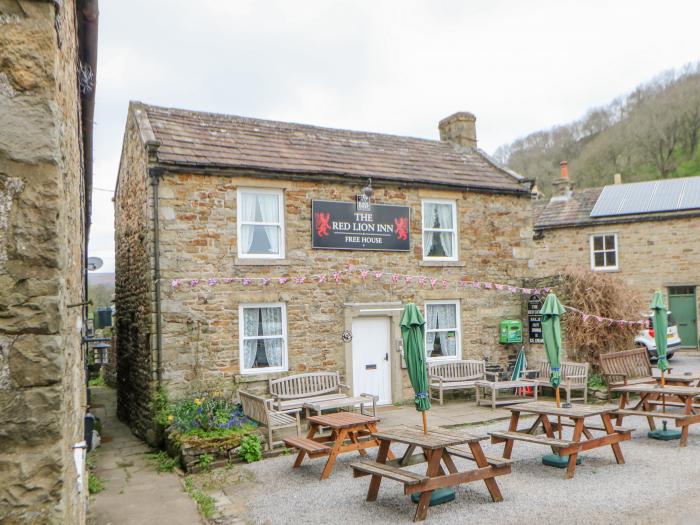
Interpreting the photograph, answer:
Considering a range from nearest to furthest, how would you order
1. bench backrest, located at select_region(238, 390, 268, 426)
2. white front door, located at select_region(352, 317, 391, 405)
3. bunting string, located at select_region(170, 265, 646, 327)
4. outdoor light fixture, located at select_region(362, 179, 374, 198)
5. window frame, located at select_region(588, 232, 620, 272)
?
bench backrest, located at select_region(238, 390, 268, 426)
bunting string, located at select_region(170, 265, 646, 327)
white front door, located at select_region(352, 317, 391, 405)
outdoor light fixture, located at select_region(362, 179, 374, 198)
window frame, located at select_region(588, 232, 620, 272)

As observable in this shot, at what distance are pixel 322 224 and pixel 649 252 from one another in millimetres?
14803

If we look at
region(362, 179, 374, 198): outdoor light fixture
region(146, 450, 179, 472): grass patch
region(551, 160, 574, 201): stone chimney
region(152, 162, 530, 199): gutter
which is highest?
region(551, 160, 574, 201): stone chimney

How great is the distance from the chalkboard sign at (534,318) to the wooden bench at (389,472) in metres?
8.45

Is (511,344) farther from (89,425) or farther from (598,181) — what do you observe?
(598,181)

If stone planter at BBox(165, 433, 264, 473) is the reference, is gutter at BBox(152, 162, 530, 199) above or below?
above

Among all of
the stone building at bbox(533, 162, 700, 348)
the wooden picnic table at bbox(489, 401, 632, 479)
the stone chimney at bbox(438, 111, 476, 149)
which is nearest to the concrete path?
the wooden picnic table at bbox(489, 401, 632, 479)

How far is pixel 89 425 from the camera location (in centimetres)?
790

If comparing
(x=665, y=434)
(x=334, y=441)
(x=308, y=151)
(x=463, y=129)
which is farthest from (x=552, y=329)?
(x=463, y=129)

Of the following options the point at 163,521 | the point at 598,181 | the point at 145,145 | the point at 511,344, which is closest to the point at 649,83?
the point at 598,181

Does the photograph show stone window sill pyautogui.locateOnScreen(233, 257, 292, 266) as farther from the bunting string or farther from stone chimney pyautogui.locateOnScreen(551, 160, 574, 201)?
stone chimney pyautogui.locateOnScreen(551, 160, 574, 201)

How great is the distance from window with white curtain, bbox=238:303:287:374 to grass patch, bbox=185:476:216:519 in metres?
3.54

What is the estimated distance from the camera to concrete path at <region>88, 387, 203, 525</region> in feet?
21.8

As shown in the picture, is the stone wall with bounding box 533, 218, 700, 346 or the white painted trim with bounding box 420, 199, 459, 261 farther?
the stone wall with bounding box 533, 218, 700, 346

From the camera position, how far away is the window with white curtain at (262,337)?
37.3 ft
